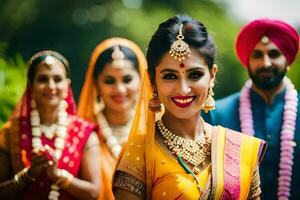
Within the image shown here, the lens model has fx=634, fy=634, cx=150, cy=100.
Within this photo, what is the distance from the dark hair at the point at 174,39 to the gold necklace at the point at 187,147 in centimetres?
35

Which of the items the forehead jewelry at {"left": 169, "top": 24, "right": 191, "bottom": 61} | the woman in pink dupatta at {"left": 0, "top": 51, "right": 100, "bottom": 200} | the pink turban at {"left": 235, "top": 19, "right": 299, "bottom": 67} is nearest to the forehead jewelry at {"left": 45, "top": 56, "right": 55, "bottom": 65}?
the woman in pink dupatta at {"left": 0, "top": 51, "right": 100, "bottom": 200}

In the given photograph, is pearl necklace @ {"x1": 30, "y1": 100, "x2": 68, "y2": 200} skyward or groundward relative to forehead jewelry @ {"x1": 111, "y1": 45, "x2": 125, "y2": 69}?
groundward

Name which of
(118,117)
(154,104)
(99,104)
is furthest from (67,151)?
(154,104)

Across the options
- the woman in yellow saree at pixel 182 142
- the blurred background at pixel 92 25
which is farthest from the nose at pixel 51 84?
the blurred background at pixel 92 25

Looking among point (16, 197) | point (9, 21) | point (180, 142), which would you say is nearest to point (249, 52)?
point (180, 142)

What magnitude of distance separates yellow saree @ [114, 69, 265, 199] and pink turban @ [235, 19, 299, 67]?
172cm

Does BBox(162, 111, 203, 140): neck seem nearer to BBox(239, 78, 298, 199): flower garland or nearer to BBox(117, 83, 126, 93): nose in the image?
BBox(239, 78, 298, 199): flower garland

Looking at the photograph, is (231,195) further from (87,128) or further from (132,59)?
(132,59)

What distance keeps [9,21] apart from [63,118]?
919 cm

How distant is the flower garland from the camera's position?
4.98 meters

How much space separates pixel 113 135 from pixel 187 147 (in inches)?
79.0

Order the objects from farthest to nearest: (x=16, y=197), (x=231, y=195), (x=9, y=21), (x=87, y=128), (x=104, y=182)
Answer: (x=9, y=21)
(x=104, y=182)
(x=87, y=128)
(x=16, y=197)
(x=231, y=195)

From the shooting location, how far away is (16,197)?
467cm

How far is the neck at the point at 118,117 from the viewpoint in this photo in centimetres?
572
